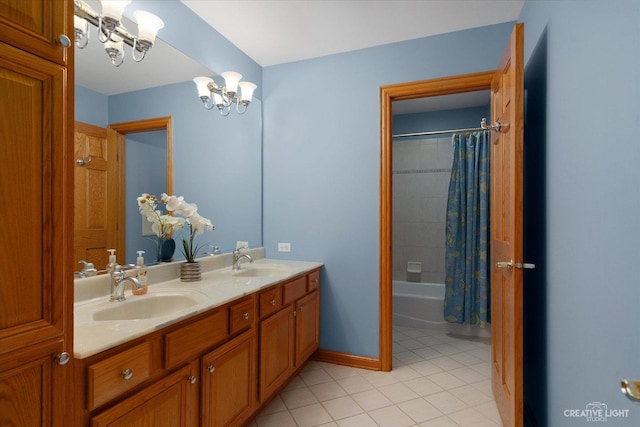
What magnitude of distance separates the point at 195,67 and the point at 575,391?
265 centimetres

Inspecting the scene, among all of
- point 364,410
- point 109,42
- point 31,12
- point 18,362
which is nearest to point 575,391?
point 364,410

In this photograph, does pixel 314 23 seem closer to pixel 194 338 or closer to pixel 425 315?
pixel 194 338

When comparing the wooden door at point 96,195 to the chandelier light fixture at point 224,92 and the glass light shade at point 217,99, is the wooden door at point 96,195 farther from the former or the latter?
the glass light shade at point 217,99

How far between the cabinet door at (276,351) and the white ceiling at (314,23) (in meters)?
1.55

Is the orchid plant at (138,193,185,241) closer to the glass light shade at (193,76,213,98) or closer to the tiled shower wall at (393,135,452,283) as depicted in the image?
the glass light shade at (193,76,213,98)

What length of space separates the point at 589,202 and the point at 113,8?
2.14 meters

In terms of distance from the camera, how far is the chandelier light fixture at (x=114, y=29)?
1516 mm

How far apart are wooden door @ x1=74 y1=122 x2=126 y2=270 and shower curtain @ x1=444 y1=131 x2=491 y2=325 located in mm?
3083

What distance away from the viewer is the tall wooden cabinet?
29.8 inches

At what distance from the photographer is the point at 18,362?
0.77 meters

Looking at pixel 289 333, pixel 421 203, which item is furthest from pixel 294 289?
pixel 421 203

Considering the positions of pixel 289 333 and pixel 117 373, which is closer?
pixel 117 373

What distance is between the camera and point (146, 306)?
1.60 metres

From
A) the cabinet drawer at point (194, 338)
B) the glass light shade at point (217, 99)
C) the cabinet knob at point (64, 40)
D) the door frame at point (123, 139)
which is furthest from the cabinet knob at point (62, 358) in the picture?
the glass light shade at point (217, 99)
